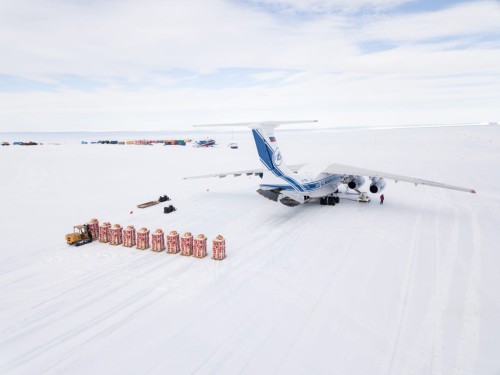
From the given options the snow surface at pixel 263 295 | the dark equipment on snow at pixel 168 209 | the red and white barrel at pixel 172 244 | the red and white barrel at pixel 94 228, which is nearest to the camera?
the snow surface at pixel 263 295

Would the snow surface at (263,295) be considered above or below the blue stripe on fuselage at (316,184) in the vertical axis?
below

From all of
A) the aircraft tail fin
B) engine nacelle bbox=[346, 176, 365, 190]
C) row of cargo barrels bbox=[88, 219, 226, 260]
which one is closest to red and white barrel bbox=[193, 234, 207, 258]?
row of cargo barrels bbox=[88, 219, 226, 260]

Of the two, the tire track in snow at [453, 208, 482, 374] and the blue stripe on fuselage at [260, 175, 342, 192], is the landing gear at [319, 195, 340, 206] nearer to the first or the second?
the blue stripe on fuselage at [260, 175, 342, 192]

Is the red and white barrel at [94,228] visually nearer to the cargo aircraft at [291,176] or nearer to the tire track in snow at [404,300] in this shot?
the cargo aircraft at [291,176]

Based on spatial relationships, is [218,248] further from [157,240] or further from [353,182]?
[353,182]

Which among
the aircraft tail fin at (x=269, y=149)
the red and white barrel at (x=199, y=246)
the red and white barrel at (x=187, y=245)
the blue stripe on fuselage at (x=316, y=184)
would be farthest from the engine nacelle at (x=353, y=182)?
the red and white barrel at (x=187, y=245)

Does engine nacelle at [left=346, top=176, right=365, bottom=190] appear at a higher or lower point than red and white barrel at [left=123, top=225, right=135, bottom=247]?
higher

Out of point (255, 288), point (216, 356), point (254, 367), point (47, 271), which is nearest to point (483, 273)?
point (255, 288)

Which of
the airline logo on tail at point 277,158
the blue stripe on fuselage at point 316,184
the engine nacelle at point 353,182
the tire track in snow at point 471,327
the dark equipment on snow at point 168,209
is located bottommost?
the tire track in snow at point 471,327

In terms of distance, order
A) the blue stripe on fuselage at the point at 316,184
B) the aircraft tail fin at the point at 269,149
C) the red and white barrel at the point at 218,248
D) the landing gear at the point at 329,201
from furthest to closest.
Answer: the landing gear at the point at 329,201 → the blue stripe on fuselage at the point at 316,184 → the aircraft tail fin at the point at 269,149 → the red and white barrel at the point at 218,248

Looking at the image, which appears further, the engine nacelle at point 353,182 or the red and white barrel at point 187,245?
the engine nacelle at point 353,182
